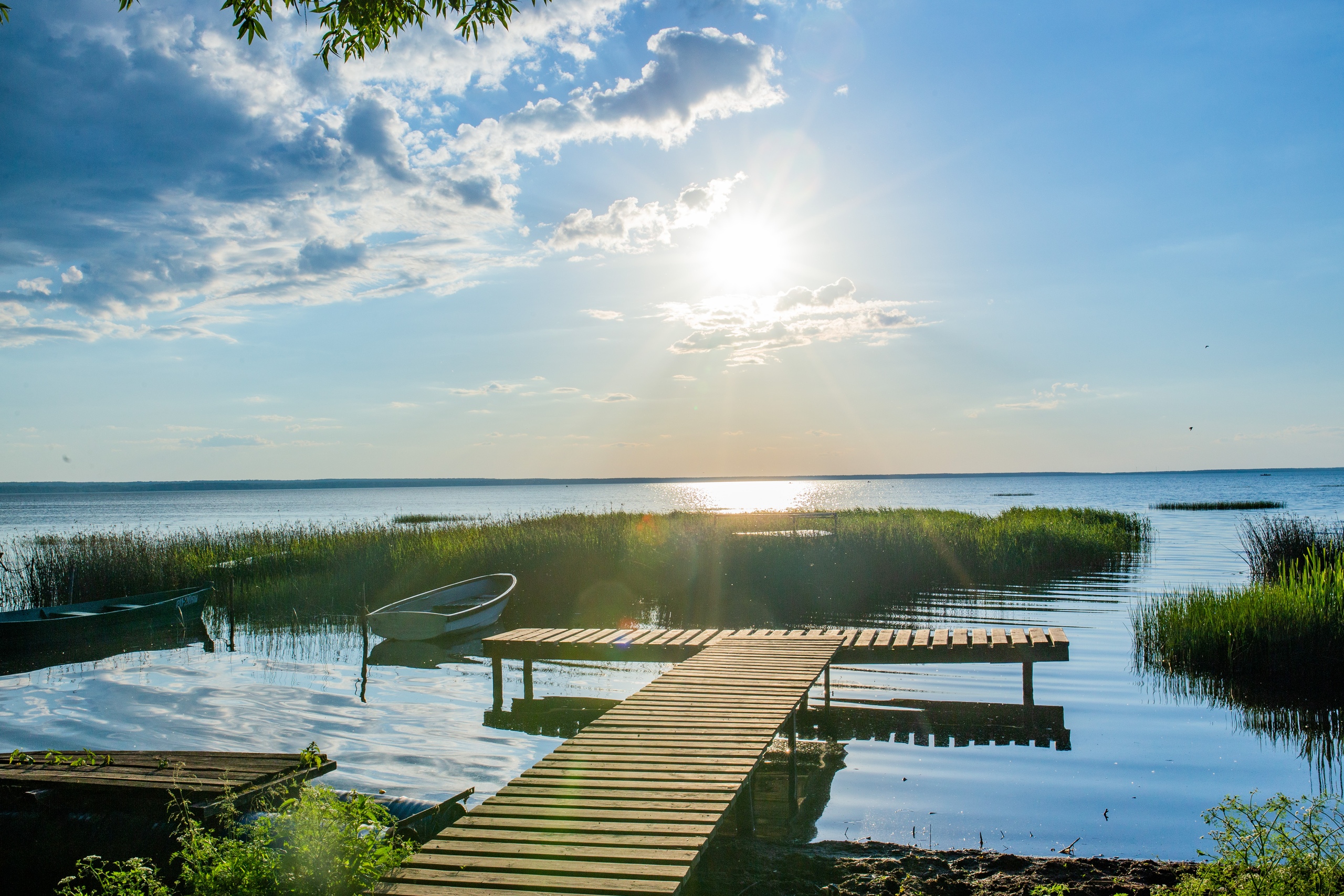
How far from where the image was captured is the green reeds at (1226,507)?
2291 inches

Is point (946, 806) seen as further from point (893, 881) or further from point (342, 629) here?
Result: point (342, 629)

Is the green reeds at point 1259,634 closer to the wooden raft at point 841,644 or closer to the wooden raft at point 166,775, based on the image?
the wooden raft at point 841,644

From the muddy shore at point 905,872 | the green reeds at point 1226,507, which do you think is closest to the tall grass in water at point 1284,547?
the muddy shore at point 905,872

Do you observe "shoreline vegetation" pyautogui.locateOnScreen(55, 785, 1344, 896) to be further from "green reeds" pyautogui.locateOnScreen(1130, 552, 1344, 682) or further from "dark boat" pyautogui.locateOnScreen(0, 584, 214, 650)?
"dark boat" pyautogui.locateOnScreen(0, 584, 214, 650)

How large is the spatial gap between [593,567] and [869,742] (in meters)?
13.0

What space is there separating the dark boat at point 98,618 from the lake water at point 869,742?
1172mm

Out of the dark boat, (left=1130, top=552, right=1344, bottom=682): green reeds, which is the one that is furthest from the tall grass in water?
the dark boat

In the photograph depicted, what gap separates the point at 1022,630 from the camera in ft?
35.2

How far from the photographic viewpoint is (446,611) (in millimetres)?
17547

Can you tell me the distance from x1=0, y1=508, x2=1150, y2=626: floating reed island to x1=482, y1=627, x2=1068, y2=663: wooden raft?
6.69 metres

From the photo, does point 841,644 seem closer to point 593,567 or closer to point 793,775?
point 793,775

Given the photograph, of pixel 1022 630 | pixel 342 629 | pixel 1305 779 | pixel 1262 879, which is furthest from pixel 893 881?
pixel 342 629

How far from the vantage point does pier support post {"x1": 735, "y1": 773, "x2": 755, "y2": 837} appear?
21.4 feet

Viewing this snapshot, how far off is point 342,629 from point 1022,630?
1281cm
